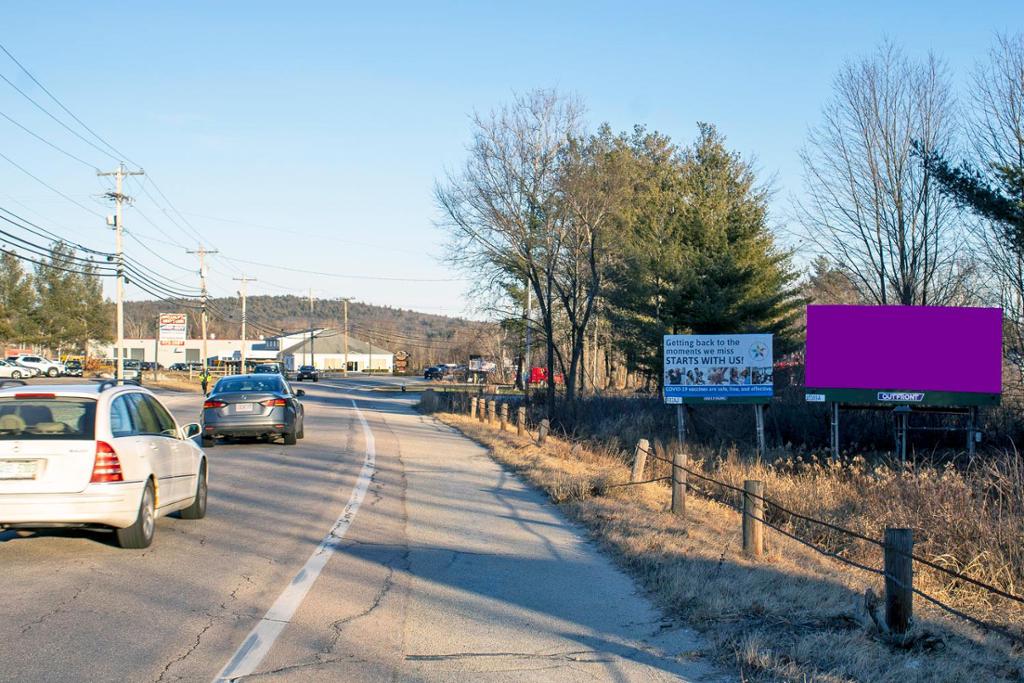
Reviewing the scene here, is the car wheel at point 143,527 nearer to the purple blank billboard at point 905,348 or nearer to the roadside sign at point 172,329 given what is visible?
the purple blank billboard at point 905,348

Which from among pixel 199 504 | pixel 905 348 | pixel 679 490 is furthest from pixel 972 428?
pixel 199 504

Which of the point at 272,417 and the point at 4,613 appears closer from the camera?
the point at 4,613

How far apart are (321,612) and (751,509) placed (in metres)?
4.43

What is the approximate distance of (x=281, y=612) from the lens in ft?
23.0

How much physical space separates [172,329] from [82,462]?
72711 millimetres

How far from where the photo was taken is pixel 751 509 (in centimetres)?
924

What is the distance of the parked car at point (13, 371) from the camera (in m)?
63.6

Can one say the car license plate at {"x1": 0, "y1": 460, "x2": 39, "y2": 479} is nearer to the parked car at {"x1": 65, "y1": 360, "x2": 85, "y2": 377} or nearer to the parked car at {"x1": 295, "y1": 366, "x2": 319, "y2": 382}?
the parked car at {"x1": 65, "y1": 360, "x2": 85, "y2": 377}

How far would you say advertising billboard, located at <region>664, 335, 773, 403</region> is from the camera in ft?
75.0

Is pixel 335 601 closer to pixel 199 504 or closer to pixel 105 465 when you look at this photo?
pixel 105 465

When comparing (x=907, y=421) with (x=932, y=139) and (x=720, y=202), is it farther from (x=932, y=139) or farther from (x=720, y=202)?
(x=720, y=202)

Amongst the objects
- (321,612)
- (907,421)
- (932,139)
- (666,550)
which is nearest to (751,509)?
(666,550)

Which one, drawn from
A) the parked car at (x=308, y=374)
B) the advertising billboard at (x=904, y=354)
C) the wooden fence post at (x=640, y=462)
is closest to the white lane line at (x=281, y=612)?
the wooden fence post at (x=640, y=462)

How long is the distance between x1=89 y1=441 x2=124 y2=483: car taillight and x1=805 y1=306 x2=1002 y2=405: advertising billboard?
1986 centimetres
